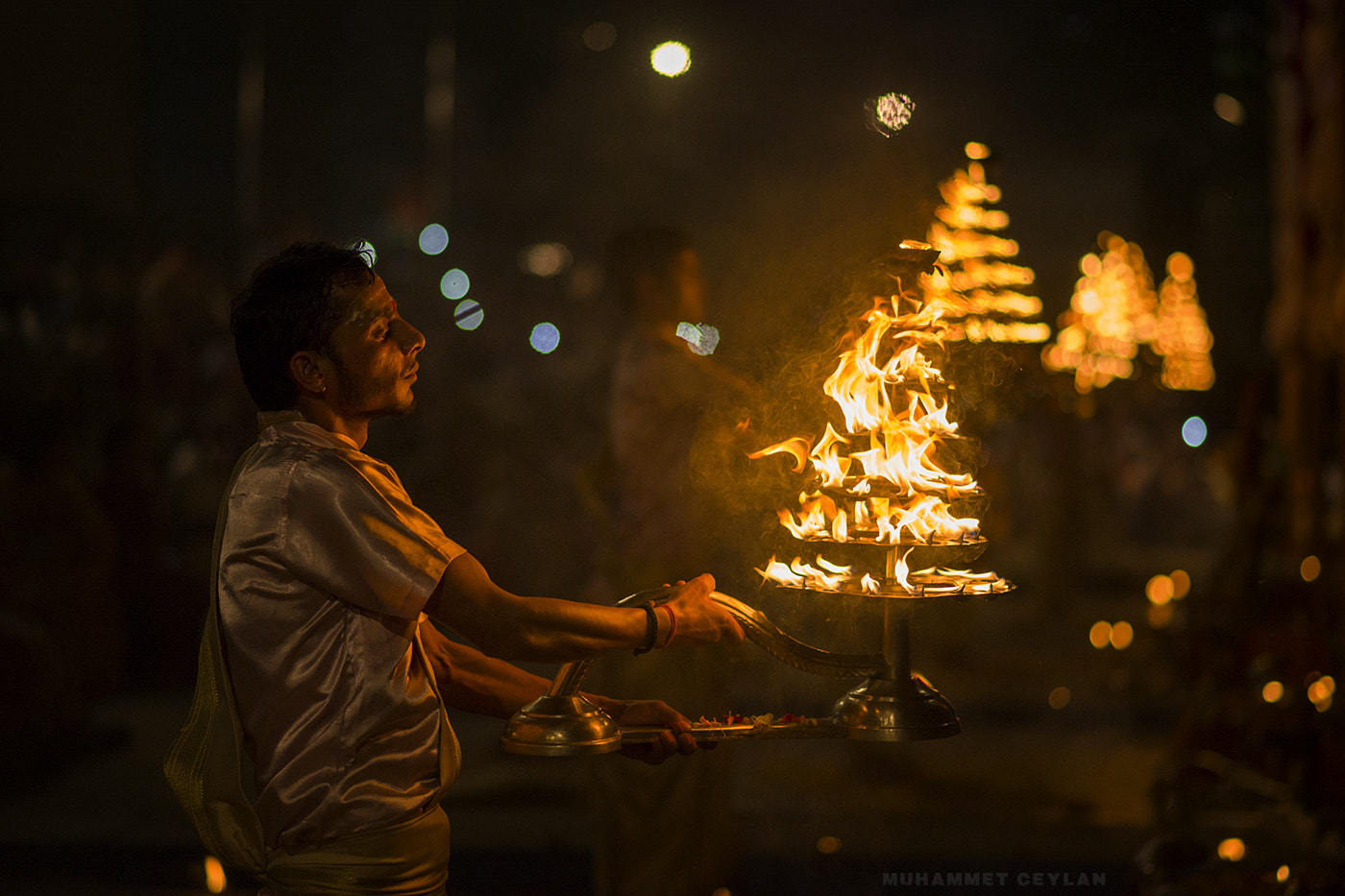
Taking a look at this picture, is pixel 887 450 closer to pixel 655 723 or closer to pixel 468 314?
pixel 655 723

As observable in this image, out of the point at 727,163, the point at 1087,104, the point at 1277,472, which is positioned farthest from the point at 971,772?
the point at 1087,104

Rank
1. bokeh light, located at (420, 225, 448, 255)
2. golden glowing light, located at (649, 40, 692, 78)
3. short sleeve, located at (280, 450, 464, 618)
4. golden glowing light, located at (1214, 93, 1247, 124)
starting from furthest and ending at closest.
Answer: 1. golden glowing light, located at (1214, 93, 1247, 124)
2. bokeh light, located at (420, 225, 448, 255)
3. golden glowing light, located at (649, 40, 692, 78)
4. short sleeve, located at (280, 450, 464, 618)

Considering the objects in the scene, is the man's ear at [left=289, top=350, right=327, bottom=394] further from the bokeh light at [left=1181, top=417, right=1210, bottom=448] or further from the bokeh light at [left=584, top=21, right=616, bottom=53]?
the bokeh light at [left=1181, top=417, right=1210, bottom=448]

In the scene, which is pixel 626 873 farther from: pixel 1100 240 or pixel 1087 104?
pixel 1087 104

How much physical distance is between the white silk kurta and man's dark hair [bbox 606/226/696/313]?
1.57 metres

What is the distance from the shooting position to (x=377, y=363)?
2.13 m

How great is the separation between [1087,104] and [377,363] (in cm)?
1403

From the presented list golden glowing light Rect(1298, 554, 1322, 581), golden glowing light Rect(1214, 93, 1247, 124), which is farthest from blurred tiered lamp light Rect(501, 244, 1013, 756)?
golden glowing light Rect(1214, 93, 1247, 124)

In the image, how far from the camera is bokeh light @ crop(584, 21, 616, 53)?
10845 millimetres

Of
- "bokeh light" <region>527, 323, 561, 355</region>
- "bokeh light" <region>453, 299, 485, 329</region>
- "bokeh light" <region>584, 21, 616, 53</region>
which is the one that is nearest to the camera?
"bokeh light" <region>453, 299, 485, 329</region>

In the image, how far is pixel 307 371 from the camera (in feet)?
6.86

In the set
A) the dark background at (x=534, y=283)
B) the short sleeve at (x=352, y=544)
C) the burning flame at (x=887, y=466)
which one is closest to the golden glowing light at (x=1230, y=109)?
the dark background at (x=534, y=283)

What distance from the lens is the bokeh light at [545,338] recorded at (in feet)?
28.6

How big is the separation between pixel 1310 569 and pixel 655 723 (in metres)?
4.28
